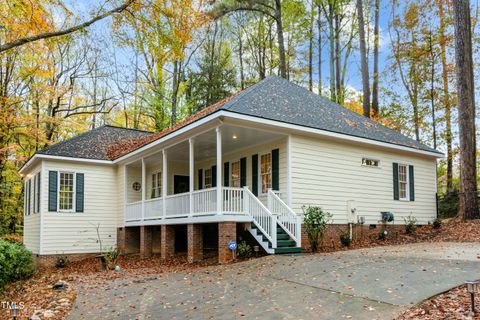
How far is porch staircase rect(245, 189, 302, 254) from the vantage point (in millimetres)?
11586

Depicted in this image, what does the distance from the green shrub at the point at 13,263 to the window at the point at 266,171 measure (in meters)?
7.69

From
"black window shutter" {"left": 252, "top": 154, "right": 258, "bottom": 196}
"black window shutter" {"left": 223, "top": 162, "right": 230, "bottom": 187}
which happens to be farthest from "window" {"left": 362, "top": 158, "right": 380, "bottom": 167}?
"black window shutter" {"left": 223, "top": 162, "right": 230, "bottom": 187}

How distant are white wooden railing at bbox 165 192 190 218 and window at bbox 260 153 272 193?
260cm

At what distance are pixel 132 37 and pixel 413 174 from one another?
1185cm

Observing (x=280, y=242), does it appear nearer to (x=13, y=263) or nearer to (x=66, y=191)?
(x=13, y=263)

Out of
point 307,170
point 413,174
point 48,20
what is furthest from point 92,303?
point 413,174

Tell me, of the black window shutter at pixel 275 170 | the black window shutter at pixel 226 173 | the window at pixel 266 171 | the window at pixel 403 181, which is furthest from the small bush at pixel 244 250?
the window at pixel 403 181

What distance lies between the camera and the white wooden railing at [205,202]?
486 inches

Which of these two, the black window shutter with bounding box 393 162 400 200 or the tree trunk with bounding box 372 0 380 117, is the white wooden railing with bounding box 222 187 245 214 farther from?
the tree trunk with bounding box 372 0 380 117

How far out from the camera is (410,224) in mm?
15703

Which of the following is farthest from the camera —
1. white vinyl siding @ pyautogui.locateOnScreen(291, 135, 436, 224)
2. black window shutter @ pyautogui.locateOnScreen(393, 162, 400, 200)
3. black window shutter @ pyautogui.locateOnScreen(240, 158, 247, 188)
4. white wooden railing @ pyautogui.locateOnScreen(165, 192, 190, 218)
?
black window shutter @ pyautogui.locateOnScreen(393, 162, 400, 200)

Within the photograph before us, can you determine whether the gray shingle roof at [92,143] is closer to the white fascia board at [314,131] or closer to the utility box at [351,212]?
the white fascia board at [314,131]

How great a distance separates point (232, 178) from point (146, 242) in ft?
13.8

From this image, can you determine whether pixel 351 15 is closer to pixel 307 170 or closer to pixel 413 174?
pixel 413 174
